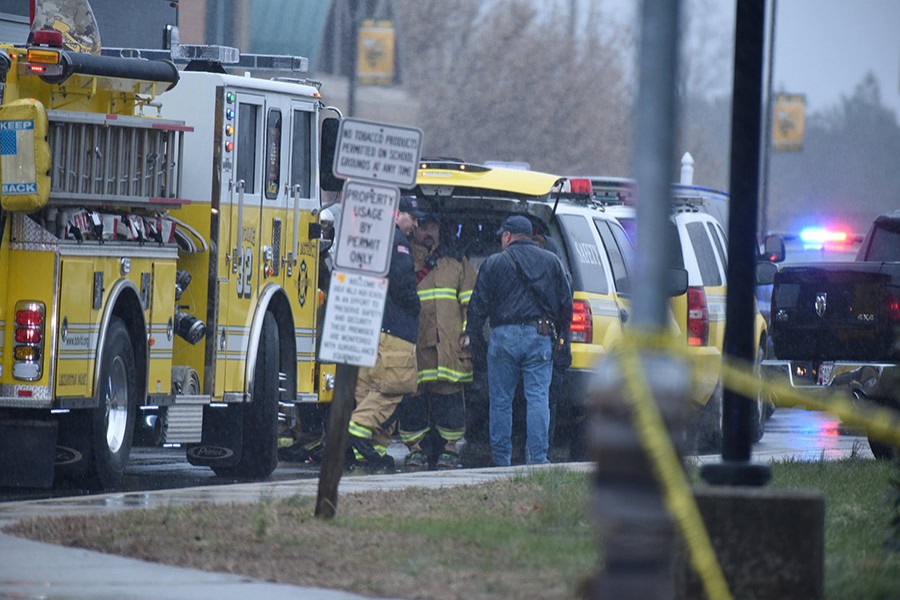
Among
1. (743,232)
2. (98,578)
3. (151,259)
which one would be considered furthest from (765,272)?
(98,578)

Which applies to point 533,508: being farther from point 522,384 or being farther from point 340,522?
point 522,384

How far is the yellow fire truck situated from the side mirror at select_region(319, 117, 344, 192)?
0.14 feet

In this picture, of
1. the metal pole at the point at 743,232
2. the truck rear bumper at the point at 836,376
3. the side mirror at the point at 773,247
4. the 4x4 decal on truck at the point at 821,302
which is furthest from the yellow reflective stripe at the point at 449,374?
the metal pole at the point at 743,232

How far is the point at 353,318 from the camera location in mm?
9711

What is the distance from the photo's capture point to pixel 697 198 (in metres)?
22.0

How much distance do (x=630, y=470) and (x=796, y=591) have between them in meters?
2.79

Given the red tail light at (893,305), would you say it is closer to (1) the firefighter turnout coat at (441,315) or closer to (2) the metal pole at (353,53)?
(1) the firefighter turnout coat at (441,315)

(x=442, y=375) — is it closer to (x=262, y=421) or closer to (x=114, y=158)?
(x=262, y=421)

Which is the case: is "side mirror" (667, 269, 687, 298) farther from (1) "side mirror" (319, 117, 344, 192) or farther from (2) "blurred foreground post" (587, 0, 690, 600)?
(2) "blurred foreground post" (587, 0, 690, 600)

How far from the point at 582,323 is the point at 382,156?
5757 mm

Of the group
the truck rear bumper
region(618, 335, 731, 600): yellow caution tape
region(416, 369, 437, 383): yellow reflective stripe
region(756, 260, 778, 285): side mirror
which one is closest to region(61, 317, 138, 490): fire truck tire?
region(416, 369, 437, 383): yellow reflective stripe

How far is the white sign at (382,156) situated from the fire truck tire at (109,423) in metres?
2.88

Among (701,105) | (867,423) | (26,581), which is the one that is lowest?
(26,581)

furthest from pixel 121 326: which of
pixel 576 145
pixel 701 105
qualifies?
pixel 701 105
